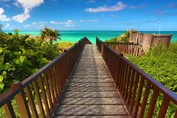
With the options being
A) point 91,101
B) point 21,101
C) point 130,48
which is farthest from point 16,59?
point 130,48

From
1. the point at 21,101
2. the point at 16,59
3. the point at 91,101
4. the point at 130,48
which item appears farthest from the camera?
the point at 130,48

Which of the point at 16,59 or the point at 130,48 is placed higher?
the point at 16,59

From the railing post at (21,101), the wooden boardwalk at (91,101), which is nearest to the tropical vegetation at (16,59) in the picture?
the wooden boardwalk at (91,101)

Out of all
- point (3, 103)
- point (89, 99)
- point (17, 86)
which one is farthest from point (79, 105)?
point (3, 103)

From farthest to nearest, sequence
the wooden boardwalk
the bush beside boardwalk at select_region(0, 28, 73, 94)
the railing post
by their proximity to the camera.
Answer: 1. the bush beside boardwalk at select_region(0, 28, 73, 94)
2. the wooden boardwalk
3. the railing post

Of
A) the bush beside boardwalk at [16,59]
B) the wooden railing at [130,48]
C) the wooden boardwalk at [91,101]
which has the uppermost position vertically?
the bush beside boardwalk at [16,59]

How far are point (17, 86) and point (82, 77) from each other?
4.53m

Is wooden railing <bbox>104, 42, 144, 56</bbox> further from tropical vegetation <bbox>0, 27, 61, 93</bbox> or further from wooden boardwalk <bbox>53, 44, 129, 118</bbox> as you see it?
wooden boardwalk <bbox>53, 44, 129, 118</bbox>

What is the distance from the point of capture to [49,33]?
33.4 meters

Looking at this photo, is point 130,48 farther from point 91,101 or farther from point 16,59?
point 91,101

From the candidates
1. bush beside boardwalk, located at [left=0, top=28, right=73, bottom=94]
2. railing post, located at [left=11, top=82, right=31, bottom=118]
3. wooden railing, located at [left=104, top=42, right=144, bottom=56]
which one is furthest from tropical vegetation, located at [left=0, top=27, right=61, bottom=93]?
wooden railing, located at [left=104, top=42, right=144, bottom=56]

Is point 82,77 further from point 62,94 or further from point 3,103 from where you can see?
point 3,103

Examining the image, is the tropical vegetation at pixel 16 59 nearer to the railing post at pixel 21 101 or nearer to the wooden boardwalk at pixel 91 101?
the wooden boardwalk at pixel 91 101

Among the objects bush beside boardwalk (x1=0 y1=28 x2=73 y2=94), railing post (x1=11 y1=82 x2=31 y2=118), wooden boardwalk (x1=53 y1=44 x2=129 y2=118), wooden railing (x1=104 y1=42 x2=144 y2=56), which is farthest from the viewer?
wooden railing (x1=104 y1=42 x2=144 y2=56)
